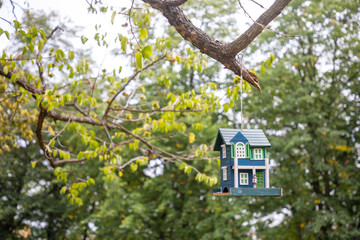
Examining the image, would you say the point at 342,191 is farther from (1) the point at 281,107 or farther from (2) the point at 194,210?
(2) the point at 194,210

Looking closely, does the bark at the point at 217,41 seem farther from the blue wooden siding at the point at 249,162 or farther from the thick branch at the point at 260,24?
the blue wooden siding at the point at 249,162

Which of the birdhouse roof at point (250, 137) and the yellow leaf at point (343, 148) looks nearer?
the birdhouse roof at point (250, 137)

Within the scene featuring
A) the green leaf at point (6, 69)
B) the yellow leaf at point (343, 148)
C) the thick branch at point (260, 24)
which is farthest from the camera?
the yellow leaf at point (343, 148)

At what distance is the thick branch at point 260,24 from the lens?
7.95ft

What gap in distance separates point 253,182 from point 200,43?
3.33 feet

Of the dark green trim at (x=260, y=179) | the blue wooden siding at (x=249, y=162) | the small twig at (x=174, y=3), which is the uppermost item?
the small twig at (x=174, y=3)

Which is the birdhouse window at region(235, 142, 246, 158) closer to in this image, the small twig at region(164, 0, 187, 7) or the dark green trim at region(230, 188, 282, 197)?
the dark green trim at region(230, 188, 282, 197)

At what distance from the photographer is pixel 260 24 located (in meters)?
2.41

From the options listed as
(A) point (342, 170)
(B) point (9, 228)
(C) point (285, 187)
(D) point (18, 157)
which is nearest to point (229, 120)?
(C) point (285, 187)

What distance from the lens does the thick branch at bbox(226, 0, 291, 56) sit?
2.42 m

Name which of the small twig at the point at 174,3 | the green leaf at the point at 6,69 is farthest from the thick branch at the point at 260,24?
the green leaf at the point at 6,69

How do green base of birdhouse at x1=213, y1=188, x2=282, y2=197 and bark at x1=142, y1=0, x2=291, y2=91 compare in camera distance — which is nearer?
bark at x1=142, y1=0, x2=291, y2=91

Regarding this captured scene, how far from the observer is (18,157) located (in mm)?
12375

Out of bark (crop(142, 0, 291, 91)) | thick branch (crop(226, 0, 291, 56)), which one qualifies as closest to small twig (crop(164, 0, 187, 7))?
bark (crop(142, 0, 291, 91))
